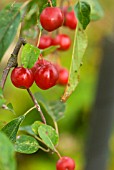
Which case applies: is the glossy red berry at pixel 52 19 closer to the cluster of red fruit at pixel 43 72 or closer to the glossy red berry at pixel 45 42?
the cluster of red fruit at pixel 43 72

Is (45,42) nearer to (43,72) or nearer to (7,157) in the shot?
(43,72)

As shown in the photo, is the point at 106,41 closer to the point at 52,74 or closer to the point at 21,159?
the point at 21,159

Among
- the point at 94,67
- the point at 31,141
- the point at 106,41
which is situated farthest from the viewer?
the point at 94,67

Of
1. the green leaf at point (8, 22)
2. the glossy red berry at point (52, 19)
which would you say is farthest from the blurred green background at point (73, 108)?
the glossy red berry at point (52, 19)

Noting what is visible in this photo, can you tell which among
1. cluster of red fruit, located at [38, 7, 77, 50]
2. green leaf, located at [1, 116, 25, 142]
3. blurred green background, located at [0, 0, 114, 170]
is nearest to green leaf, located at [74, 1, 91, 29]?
cluster of red fruit, located at [38, 7, 77, 50]

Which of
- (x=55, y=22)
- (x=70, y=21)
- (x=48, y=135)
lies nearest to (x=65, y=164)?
(x=48, y=135)

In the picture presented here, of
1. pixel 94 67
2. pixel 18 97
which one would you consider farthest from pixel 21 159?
pixel 94 67
